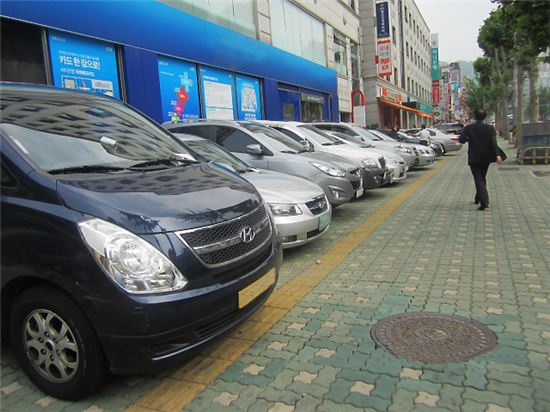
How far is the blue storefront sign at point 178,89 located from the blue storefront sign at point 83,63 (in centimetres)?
159

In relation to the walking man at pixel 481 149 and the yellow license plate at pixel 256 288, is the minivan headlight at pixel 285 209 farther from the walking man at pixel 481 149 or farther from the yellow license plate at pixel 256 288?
the walking man at pixel 481 149

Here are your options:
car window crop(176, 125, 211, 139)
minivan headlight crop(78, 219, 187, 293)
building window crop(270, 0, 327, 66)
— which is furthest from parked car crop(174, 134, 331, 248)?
building window crop(270, 0, 327, 66)

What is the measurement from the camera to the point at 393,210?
335 inches

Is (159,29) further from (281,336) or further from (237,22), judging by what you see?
(281,336)

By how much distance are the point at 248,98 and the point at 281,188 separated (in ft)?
36.3

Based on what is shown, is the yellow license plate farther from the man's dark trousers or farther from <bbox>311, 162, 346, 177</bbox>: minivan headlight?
the man's dark trousers

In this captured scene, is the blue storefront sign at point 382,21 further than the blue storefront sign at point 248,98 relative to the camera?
Yes

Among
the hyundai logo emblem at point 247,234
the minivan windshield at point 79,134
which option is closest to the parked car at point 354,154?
the minivan windshield at point 79,134

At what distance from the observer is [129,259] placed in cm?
254

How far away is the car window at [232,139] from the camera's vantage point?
728 centimetres

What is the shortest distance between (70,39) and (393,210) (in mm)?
7101

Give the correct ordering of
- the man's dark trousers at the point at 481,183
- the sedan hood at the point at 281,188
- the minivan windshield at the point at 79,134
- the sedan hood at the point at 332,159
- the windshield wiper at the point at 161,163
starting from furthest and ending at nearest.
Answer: the man's dark trousers at the point at 481,183, the sedan hood at the point at 332,159, the sedan hood at the point at 281,188, the windshield wiper at the point at 161,163, the minivan windshield at the point at 79,134

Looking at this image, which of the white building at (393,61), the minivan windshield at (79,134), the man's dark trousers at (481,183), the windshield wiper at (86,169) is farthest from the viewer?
the white building at (393,61)

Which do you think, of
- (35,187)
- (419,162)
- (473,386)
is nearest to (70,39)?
(35,187)
